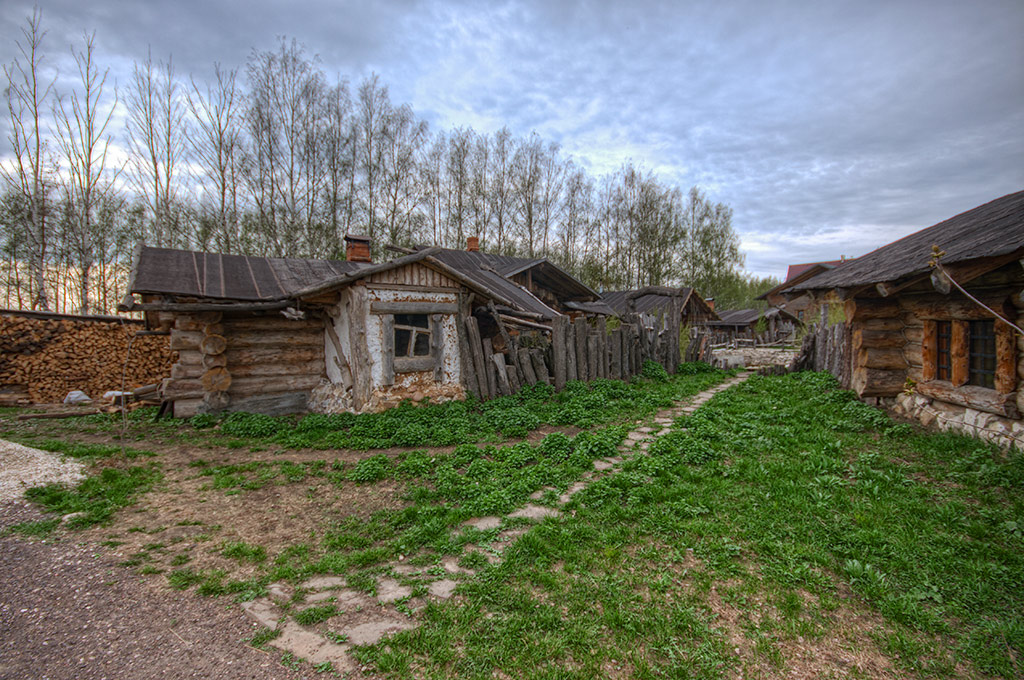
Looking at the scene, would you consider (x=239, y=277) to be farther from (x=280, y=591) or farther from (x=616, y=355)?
(x=616, y=355)

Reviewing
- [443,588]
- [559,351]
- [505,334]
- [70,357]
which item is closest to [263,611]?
[443,588]

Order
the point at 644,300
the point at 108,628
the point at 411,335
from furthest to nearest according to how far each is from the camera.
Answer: the point at 644,300 → the point at 411,335 → the point at 108,628

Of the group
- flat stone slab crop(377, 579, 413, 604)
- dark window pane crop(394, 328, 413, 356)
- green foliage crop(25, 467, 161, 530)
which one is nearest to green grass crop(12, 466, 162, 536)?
green foliage crop(25, 467, 161, 530)

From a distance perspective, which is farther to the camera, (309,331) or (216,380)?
(309,331)

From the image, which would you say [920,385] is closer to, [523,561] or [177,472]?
[523,561]

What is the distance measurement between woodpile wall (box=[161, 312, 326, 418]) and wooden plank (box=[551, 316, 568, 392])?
19.1ft

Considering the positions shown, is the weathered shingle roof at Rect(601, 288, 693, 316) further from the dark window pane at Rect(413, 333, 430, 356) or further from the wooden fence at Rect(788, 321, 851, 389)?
the dark window pane at Rect(413, 333, 430, 356)

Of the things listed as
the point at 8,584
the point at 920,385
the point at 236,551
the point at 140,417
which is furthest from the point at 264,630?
the point at 920,385

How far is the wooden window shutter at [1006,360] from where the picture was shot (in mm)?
5859

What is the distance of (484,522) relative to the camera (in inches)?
174

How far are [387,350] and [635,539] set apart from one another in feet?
Answer: 21.1

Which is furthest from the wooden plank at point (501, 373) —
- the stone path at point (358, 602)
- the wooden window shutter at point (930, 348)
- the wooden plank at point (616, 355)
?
the wooden window shutter at point (930, 348)

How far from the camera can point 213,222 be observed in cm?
1795

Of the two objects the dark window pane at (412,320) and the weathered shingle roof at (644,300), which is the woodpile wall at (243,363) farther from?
the weathered shingle roof at (644,300)
